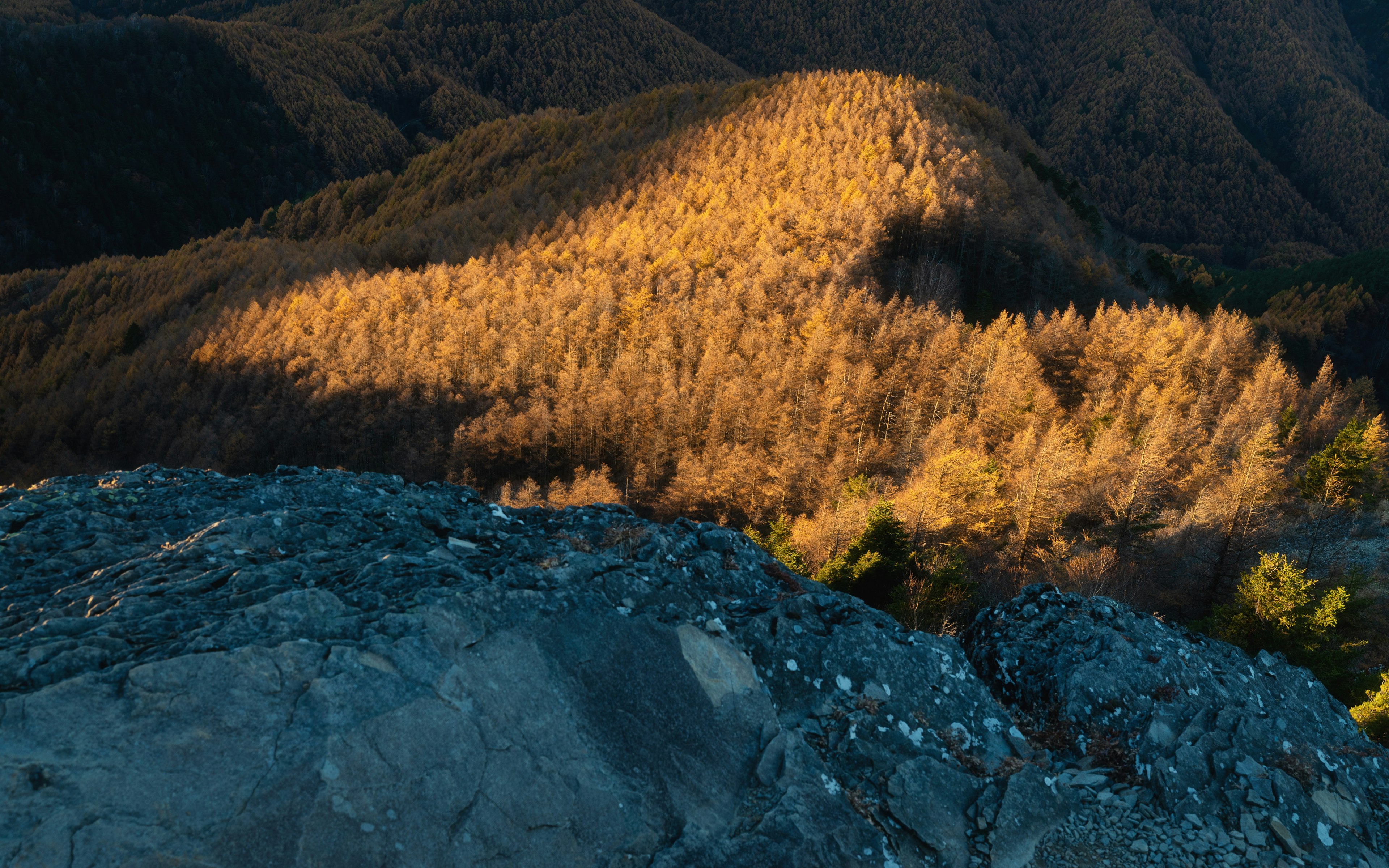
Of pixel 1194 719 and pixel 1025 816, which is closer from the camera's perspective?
pixel 1025 816

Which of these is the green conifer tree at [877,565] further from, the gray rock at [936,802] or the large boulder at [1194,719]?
the gray rock at [936,802]

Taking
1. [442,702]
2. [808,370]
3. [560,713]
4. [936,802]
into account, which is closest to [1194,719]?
[936,802]

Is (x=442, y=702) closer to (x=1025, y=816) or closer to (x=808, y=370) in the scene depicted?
(x=1025, y=816)

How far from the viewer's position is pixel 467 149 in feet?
493

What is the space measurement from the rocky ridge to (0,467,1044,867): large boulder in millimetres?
38

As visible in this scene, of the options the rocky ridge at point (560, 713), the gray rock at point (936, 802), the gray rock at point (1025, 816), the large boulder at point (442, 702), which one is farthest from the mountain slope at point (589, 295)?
the gray rock at point (936, 802)

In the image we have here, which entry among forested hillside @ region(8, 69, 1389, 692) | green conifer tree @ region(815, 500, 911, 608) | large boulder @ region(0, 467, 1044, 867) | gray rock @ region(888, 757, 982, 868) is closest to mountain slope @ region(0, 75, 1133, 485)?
forested hillside @ region(8, 69, 1389, 692)

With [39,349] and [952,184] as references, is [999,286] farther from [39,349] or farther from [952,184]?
[39,349]

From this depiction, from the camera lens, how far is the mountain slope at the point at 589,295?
2724 inches

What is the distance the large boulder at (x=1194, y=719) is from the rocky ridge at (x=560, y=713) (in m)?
0.06

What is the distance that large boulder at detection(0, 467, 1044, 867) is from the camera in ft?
25.8

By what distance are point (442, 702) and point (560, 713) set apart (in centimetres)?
158

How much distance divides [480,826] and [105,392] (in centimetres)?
11327

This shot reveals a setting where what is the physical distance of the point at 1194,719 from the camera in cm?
1229
